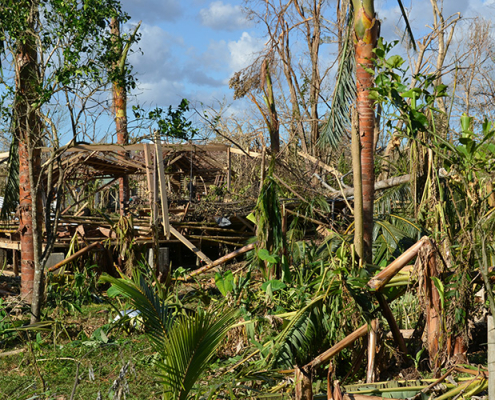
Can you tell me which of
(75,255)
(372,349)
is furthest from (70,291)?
(372,349)

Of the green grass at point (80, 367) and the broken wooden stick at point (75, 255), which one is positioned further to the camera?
the broken wooden stick at point (75, 255)

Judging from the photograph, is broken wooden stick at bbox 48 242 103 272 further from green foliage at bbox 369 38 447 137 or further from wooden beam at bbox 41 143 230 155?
green foliage at bbox 369 38 447 137

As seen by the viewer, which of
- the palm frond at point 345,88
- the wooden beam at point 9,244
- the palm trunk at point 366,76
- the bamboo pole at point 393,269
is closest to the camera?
the bamboo pole at point 393,269

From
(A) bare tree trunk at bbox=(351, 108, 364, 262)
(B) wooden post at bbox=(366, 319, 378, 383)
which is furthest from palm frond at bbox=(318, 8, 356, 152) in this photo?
(B) wooden post at bbox=(366, 319, 378, 383)

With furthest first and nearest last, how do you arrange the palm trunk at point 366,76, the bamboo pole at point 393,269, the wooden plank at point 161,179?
the wooden plank at point 161,179 → the palm trunk at point 366,76 → the bamboo pole at point 393,269

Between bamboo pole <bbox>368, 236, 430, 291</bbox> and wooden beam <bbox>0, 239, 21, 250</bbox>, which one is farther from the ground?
wooden beam <bbox>0, 239, 21, 250</bbox>

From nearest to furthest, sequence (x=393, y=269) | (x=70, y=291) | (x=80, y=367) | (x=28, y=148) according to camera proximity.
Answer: (x=393, y=269) → (x=80, y=367) → (x=28, y=148) → (x=70, y=291)

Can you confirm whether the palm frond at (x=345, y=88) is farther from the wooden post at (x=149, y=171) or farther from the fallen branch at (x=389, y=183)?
the wooden post at (x=149, y=171)

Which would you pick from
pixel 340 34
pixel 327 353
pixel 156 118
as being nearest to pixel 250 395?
pixel 327 353

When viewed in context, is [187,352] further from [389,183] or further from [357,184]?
[389,183]

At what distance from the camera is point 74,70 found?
6715 mm

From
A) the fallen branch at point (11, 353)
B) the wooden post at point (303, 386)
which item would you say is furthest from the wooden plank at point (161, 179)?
the wooden post at point (303, 386)

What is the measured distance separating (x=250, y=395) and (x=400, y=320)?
9.00 feet

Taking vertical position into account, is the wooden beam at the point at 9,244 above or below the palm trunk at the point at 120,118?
below
